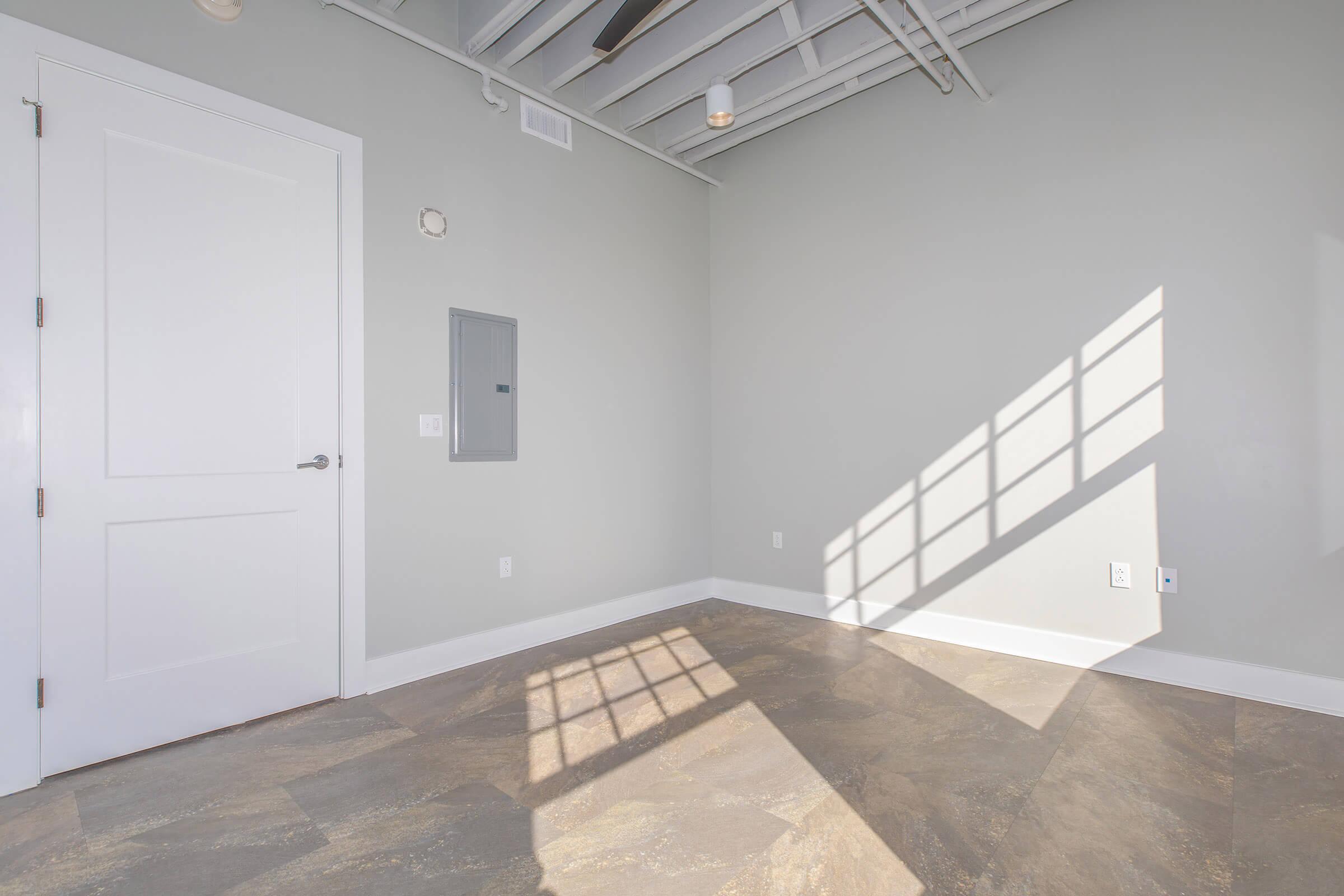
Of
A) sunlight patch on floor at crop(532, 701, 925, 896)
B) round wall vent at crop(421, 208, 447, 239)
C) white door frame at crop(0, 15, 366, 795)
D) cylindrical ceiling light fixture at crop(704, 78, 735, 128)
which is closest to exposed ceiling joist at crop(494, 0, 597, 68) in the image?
cylindrical ceiling light fixture at crop(704, 78, 735, 128)

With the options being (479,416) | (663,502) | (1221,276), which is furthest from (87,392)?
(1221,276)

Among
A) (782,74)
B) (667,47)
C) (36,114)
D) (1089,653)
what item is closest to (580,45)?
(667,47)

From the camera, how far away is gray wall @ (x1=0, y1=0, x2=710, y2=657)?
9.09 feet

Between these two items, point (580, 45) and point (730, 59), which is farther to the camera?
point (730, 59)

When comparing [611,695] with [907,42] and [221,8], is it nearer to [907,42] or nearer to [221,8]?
[221,8]

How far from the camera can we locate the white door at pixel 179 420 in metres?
2.22

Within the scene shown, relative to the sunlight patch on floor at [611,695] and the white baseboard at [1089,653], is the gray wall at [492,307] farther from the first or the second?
the white baseboard at [1089,653]

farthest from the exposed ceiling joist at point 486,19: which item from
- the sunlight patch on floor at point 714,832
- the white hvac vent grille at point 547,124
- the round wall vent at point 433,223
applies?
the sunlight patch on floor at point 714,832

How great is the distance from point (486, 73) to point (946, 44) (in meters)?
2.23

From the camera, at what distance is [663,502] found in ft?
14.7

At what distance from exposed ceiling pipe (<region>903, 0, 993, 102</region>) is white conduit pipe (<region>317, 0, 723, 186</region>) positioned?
1709 millimetres

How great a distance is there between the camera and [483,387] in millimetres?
3391

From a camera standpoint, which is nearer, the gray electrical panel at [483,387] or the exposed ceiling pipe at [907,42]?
the exposed ceiling pipe at [907,42]

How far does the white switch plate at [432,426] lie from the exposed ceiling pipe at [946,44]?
268 centimetres
